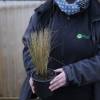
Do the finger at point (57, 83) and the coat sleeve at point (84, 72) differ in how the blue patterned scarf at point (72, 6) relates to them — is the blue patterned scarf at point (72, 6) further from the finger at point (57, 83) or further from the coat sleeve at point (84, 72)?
the finger at point (57, 83)

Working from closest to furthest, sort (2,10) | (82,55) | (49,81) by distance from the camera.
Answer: (49,81)
(82,55)
(2,10)

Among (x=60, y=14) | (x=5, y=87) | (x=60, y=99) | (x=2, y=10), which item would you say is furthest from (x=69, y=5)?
(x=5, y=87)

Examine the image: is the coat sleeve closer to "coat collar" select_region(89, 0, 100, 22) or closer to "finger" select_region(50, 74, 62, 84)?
"finger" select_region(50, 74, 62, 84)

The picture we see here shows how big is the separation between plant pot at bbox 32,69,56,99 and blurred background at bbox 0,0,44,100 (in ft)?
5.83

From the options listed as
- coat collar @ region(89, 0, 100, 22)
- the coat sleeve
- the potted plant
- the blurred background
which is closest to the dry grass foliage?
the potted plant

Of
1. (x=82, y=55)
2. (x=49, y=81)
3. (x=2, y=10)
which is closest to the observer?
(x=49, y=81)

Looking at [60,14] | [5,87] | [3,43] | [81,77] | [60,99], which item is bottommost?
[5,87]

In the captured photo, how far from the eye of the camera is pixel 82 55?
2594 mm

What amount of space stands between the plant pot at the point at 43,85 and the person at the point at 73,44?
53mm

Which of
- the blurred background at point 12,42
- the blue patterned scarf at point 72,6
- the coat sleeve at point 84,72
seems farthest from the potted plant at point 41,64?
the blurred background at point 12,42

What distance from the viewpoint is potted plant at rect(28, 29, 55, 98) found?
95.9 inches

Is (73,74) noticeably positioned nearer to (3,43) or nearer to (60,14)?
(60,14)

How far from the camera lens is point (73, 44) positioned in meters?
2.60

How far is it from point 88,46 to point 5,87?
2124mm
